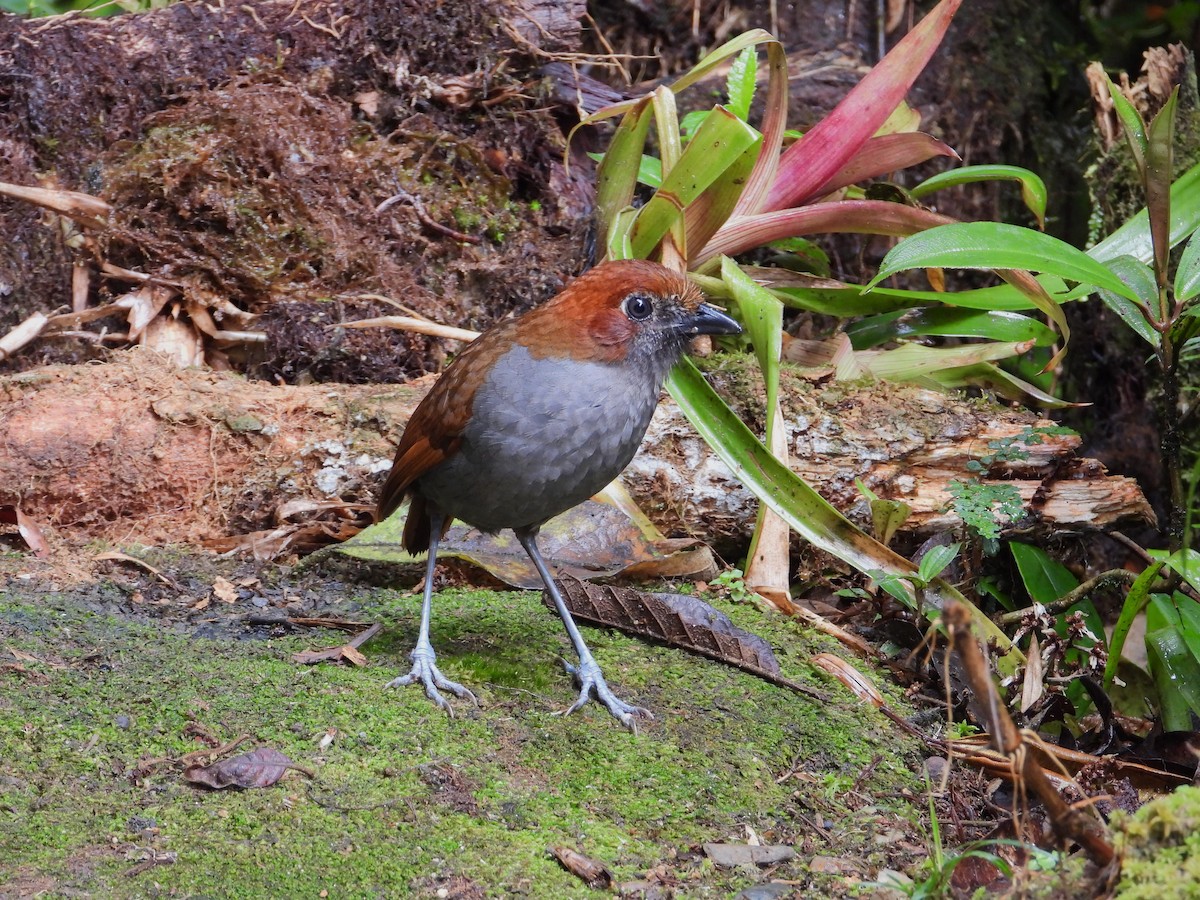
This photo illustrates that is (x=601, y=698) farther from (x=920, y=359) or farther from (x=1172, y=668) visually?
(x=920, y=359)

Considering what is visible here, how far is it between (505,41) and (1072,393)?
3791mm

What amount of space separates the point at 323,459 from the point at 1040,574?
2.77 metres

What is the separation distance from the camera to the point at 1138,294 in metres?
3.52

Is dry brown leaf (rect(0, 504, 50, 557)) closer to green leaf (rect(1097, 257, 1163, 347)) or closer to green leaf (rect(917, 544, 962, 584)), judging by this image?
green leaf (rect(917, 544, 962, 584))

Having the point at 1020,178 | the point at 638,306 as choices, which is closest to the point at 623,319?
the point at 638,306

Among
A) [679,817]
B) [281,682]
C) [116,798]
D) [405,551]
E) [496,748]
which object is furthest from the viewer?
[405,551]

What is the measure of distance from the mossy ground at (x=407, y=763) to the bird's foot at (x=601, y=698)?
45 millimetres

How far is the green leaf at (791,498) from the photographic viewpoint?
369 centimetres

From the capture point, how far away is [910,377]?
4.91 m

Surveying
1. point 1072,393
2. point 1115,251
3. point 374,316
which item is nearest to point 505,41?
point 374,316

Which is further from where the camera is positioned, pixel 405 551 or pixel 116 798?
pixel 405 551

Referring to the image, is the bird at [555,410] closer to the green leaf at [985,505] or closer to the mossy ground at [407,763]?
the mossy ground at [407,763]

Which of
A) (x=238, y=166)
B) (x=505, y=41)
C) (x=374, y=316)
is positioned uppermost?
(x=505, y=41)

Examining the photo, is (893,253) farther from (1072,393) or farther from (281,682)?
(1072,393)
